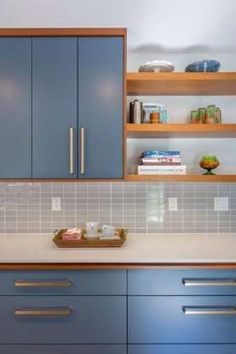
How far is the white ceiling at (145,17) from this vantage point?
1.53m

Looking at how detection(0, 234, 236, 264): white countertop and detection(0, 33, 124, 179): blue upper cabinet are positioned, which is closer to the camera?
detection(0, 234, 236, 264): white countertop

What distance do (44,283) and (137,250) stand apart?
59 cm

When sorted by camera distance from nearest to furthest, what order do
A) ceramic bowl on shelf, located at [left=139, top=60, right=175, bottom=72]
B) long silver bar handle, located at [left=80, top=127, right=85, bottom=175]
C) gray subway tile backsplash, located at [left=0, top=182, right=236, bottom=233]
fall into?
long silver bar handle, located at [left=80, top=127, right=85, bottom=175]
ceramic bowl on shelf, located at [left=139, top=60, right=175, bottom=72]
gray subway tile backsplash, located at [left=0, top=182, right=236, bottom=233]

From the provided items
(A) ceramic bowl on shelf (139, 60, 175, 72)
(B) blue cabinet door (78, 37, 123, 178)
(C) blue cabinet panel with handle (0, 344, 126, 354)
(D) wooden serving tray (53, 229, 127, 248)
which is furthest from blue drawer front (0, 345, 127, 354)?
(A) ceramic bowl on shelf (139, 60, 175, 72)

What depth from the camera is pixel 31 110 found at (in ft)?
5.60

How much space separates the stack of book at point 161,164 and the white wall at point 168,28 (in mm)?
211

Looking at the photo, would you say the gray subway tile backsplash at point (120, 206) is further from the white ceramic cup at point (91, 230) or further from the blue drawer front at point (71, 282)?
the blue drawer front at point (71, 282)

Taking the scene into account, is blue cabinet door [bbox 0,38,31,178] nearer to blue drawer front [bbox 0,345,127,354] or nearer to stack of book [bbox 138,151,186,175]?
stack of book [bbox 138,151,186,175]

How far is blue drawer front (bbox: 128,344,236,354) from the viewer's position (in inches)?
58.4

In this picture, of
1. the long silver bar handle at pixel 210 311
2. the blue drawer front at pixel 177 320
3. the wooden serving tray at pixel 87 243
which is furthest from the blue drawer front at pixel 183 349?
the wooden serving tray at pixel 87 243

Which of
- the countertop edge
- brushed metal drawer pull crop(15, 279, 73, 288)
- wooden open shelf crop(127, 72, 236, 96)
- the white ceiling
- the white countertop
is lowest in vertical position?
brushed metal drawer pull crop(15, 279, 73, 288)

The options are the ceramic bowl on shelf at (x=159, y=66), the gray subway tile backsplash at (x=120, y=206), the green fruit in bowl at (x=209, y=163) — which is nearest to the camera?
the ceramic bowl on shelf at (x=159, y=66)

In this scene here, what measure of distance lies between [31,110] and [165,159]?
97cm

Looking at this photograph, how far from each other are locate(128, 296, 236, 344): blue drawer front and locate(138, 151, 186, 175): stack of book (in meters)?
0.80
